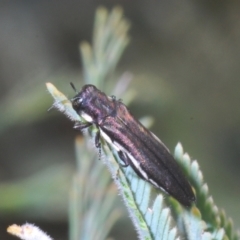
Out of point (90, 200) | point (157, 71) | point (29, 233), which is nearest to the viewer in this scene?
point (29, 233)

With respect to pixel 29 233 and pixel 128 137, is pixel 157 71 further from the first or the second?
pixel 29 233

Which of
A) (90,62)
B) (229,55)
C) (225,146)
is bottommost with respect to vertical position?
(90,62)

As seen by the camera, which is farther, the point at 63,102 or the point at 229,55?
the point at 229,55

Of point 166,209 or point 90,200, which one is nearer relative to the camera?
point 166,209

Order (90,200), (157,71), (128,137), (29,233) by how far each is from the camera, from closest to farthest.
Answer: (29,233) → (90,200) → (128,137) → (157,71)

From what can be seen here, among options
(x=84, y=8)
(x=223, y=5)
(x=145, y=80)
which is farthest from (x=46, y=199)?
(x=223, y=5)

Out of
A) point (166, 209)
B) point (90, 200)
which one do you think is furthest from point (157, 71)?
point (166, 209)

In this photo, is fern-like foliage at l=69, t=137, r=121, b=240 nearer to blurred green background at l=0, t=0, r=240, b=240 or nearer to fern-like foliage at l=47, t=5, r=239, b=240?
fern-like foliage at l=47, t=5, r=239, b=240

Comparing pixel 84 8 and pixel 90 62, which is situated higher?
pixel 84 8

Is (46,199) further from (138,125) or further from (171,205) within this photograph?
(171,205)
